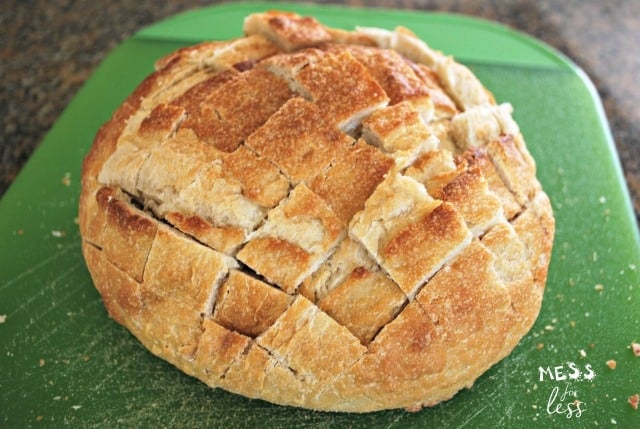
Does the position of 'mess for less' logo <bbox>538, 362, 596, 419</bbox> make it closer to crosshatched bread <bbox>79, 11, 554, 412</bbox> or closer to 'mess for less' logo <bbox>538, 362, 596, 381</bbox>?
'mess for less' logo <bbox>538, 362, 596, 381</bbox>

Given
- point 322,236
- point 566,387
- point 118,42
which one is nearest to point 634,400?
point 566,387

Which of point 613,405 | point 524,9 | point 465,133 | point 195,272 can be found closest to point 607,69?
point 524,9

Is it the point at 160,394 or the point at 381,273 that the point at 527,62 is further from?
the point at 160,394

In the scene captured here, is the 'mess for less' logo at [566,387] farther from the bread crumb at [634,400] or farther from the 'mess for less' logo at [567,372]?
the bread crumb at [634,400]

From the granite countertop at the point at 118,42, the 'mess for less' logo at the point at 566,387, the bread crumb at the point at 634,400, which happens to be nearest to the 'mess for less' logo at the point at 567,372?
the 'mess for less' logo at the point at 566,387

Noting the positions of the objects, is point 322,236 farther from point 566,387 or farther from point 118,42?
point 118,42

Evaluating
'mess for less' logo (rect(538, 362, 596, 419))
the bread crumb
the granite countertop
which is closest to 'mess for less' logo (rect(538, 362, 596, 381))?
'mess for less' logo (rect(538, 362, 596, 419))

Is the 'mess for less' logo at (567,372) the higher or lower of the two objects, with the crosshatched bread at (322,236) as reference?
lower
